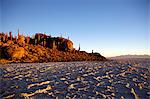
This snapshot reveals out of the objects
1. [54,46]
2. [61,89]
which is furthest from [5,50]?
[61,89]

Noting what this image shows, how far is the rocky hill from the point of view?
53.8 m

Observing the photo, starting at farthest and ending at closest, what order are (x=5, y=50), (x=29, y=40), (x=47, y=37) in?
(x=47, y=37) < (x=29, y=40) < (x=5, y=50)

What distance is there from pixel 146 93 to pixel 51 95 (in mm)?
5999

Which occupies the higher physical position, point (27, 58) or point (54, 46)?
point (54, 46)

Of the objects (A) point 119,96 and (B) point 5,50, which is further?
(B) point 5,50

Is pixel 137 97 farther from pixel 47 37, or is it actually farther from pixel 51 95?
pixel 47 37

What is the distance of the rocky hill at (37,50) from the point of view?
53781mm

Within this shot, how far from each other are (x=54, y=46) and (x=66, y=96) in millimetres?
82010

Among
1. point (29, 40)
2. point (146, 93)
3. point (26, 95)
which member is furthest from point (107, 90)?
point (29, 40)

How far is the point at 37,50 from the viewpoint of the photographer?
222ft

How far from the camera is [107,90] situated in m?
11.7

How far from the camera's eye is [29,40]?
8662cm

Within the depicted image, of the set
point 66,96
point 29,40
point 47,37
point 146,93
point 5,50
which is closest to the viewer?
point 66,96

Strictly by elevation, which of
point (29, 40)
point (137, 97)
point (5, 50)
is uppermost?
point (29, 40)
